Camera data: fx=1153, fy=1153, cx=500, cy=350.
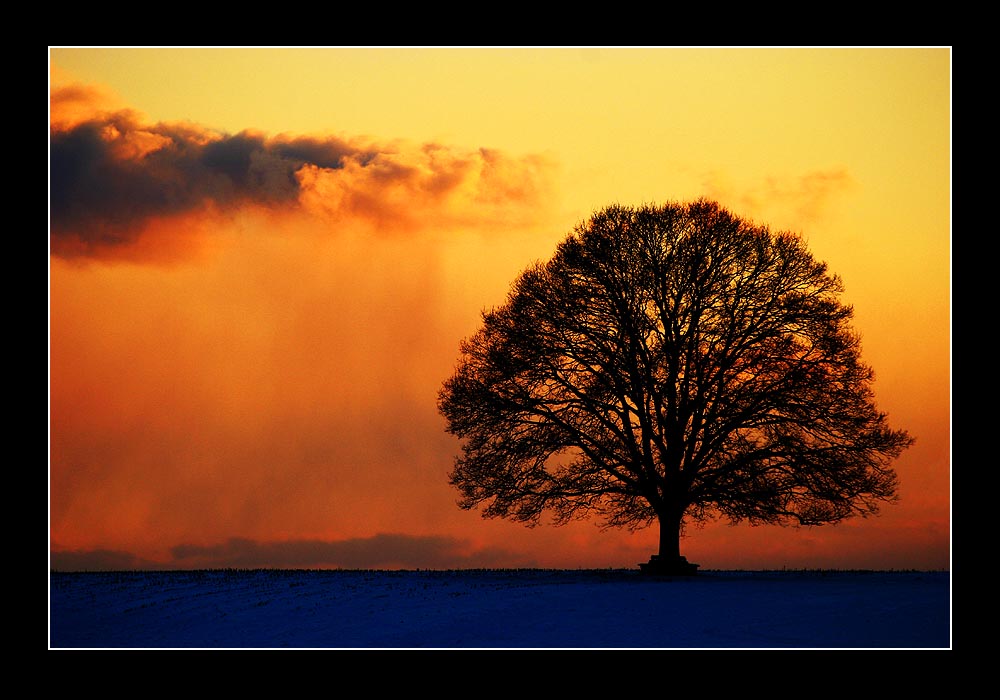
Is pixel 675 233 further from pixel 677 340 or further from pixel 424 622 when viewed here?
pixel 424 622

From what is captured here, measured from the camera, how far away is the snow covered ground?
851 inches

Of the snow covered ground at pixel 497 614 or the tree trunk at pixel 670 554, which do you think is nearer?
the snow covered ground at pixel 497 614

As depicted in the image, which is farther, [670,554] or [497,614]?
[670,554]

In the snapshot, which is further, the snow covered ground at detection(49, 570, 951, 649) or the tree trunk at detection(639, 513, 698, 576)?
the tree trunk at detection(639, 513, 698, 576)

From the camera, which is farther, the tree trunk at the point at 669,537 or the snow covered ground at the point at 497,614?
the tree trunk at the point at 669,537

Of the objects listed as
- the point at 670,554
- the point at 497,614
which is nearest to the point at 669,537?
Answer: the point at 670,554

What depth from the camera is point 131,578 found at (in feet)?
96.1

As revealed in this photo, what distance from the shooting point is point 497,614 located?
23.4 meters

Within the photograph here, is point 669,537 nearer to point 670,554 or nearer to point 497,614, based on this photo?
point 670,554

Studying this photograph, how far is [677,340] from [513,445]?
17.3ft

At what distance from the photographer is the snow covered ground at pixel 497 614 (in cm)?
2162

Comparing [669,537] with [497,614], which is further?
[669,537]
